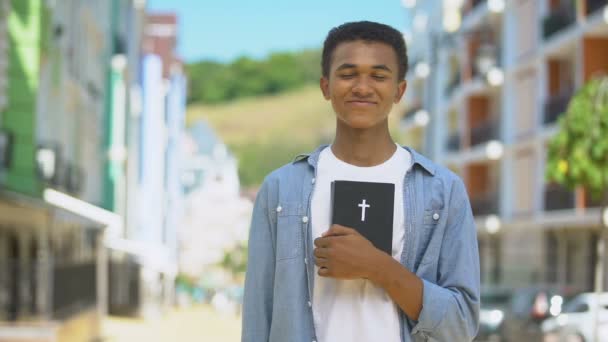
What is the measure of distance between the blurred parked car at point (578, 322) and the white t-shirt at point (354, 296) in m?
19.8

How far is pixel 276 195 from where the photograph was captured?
3.78 meters

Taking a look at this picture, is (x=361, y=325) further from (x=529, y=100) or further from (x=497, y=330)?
(x=529, y=100)

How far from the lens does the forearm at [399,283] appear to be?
11.4ft

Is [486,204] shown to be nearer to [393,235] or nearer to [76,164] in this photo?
[76,164]

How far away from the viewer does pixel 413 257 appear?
365cm

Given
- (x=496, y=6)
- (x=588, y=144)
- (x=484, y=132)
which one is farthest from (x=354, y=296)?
(x=484, y=132)

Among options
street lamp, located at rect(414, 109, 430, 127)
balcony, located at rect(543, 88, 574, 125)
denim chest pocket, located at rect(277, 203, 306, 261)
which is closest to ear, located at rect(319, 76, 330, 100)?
denim chest pocket, located at rect(277, 203, 306, 261)

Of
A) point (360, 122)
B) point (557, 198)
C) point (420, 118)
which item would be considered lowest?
point (557, 198)

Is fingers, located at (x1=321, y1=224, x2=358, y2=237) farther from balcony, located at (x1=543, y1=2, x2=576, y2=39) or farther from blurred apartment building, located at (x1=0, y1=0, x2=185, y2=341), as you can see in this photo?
balcony, located at (x1=543, y1=2, x2=576, y2=39)

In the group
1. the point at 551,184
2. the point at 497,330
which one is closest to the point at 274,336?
the point at 497,330

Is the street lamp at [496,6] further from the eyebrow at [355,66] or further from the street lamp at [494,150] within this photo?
the eyebrow at [355,66]

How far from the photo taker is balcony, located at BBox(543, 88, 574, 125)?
140ft

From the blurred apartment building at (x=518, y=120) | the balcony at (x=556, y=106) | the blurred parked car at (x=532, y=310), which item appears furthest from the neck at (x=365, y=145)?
the balcony at (x=556, y=106)

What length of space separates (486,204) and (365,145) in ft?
171
